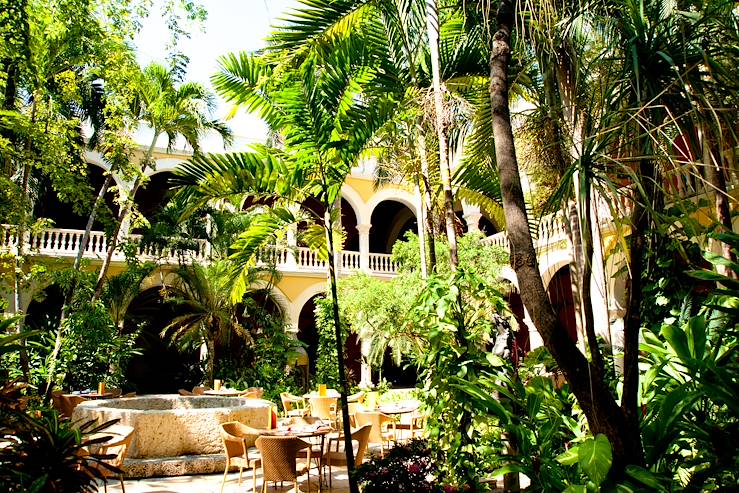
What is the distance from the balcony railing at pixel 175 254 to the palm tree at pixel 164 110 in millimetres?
1193

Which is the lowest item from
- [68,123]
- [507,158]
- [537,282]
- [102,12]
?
[537,282]

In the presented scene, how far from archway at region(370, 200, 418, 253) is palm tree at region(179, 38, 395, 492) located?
15.4 meters

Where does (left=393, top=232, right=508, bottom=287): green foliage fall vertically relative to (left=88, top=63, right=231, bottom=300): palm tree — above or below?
below

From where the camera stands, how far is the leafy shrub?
13.6ft

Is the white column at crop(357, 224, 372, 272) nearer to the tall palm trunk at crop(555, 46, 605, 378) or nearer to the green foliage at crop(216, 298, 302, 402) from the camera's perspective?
the green foliage at crop(216, 298, 302, 402)

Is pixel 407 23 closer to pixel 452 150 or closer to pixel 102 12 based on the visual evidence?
pixel 452 150

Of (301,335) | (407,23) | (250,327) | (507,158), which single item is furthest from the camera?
(301,335)

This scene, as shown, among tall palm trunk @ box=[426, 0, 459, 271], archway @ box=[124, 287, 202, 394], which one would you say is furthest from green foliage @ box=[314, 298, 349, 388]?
tall palm trunk @ box=[426, 0, 459, 271]

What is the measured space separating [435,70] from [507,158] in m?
2.32

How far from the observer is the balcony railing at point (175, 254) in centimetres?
1366

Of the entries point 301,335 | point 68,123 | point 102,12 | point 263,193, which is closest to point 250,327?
point 301,335

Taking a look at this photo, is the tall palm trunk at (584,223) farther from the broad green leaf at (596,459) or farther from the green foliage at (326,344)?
the green foliage at (326,344)

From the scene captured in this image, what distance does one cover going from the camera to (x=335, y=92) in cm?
512

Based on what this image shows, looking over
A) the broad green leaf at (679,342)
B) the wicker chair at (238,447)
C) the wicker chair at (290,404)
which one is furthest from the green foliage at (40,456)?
the wicker chair at (290,404)
